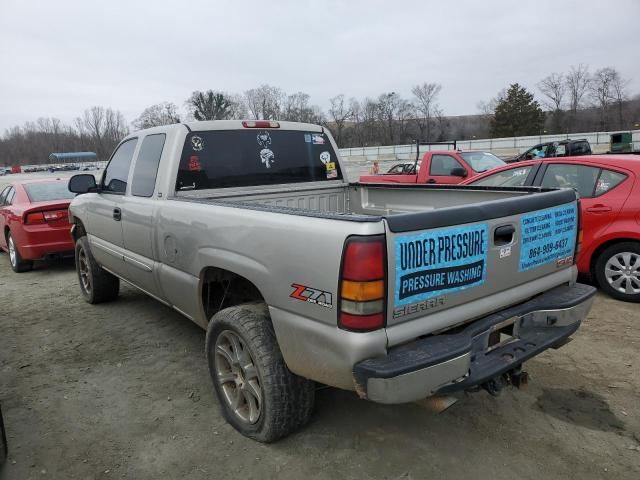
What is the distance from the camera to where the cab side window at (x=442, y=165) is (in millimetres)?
10789

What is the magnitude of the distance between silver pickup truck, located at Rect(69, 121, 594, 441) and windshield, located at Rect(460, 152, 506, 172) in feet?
23.0

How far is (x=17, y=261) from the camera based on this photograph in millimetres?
7852

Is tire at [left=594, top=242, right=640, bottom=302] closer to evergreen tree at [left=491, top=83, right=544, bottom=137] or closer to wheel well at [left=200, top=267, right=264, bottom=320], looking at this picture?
wheel well at [left=200, top=267, right=264, bottom=320]

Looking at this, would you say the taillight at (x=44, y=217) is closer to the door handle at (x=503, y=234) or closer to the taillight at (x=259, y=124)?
the taillight at (x=259, y=124)

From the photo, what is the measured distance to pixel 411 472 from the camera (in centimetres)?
264

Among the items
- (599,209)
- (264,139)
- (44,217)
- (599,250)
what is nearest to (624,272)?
(599,250)

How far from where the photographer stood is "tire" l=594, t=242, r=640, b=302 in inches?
199

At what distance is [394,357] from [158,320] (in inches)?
143

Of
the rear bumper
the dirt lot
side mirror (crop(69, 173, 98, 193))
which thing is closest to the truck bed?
the rear bumper

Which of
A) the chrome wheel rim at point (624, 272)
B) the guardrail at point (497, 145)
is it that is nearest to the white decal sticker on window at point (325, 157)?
the chrome wheel rim at point (624, 272)

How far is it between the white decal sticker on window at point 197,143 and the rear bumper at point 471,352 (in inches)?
94.9

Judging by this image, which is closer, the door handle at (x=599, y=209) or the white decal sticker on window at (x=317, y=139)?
the white decal sticker on window at (x=317, y=139)

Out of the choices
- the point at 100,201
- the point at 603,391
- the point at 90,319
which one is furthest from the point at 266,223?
the point at 90,319

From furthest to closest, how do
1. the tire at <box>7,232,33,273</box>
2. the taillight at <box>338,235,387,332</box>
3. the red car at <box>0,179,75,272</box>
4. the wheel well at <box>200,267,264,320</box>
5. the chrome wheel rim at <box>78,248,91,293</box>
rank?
the tire at <box>7,232,33,273</box> < the red car at <box>0,179,75,272</box> < the chrome wheel rim at <box>78,248,91,293</box> < the wheel well at <box>200,267,264,320</box> < the taillight at <box>338,235,387,332</box>
